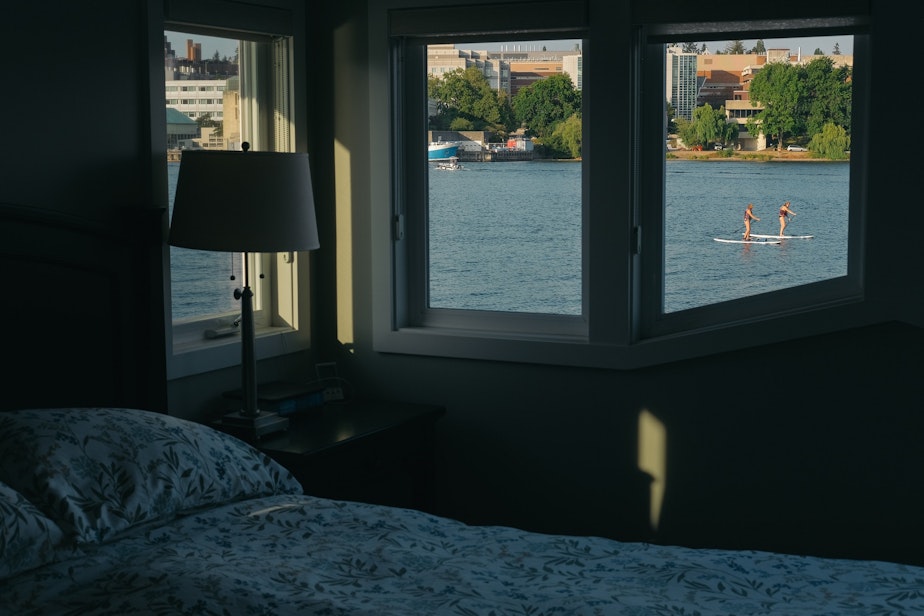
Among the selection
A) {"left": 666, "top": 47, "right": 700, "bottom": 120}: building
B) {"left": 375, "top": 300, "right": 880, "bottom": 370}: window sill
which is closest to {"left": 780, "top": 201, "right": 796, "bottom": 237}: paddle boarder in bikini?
{"left": 375, "top": 300, "right": 880, "bottom": 370}: window sill

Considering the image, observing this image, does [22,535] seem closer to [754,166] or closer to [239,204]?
[239,204]

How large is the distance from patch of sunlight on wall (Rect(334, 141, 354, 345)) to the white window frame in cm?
11

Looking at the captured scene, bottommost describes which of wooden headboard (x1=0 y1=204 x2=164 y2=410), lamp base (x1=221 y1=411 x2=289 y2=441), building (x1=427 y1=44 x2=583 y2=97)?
lamp base (x1=221 y1=411 x2=289 y2=441)

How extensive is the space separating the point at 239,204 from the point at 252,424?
0.63 meters

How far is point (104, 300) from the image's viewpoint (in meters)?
2.88

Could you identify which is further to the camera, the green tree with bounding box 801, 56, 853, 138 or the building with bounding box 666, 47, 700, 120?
the building with bounding box 666, 47, 700, 120

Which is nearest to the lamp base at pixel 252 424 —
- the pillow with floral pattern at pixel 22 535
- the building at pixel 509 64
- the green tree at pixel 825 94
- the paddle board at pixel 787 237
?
the pillow with floral pattern at pixel 22 535

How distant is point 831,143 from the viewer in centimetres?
326

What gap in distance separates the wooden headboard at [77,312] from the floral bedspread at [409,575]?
591mm

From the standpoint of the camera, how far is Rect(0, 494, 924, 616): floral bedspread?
6.36 ft

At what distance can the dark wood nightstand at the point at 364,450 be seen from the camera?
3.05 metres

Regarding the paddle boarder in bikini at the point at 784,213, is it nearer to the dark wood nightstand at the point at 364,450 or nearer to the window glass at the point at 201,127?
the dark wood nightstand at the point at 364,450

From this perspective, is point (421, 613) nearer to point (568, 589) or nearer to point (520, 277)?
point (568, 589)

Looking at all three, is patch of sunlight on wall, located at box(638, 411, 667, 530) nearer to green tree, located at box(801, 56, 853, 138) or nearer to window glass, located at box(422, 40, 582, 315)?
window glass, located at box(422, 40, 582, 315)
